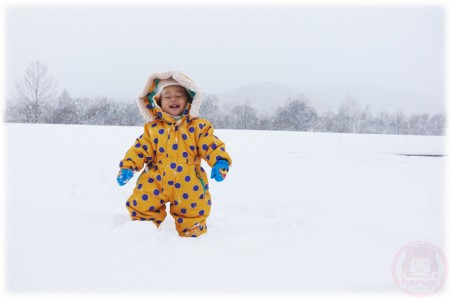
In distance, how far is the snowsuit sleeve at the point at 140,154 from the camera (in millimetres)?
2525

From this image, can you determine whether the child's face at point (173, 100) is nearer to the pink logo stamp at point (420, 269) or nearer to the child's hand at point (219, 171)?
the child's hand at point (219, 171)

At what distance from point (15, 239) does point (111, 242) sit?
547 mm

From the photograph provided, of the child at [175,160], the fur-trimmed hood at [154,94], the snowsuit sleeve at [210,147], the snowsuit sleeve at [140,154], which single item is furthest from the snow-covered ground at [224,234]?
the fur-trimmed hood at [154,94]

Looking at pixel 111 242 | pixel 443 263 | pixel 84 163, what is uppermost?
pixel 84 163

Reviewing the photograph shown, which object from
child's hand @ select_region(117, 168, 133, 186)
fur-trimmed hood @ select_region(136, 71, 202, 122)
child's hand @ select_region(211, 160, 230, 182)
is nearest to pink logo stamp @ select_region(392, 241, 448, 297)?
child's hand @ select_region(211, 160, 230, 182)

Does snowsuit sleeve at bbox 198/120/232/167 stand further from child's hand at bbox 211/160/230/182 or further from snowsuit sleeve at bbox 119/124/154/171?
snowsuit sleeve at bbox 119/124/154/171

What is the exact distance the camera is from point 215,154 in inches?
97.0

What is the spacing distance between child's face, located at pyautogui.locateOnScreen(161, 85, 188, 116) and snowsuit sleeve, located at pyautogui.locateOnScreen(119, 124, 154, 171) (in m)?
0.23

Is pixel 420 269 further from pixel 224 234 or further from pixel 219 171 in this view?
pixel 219 171

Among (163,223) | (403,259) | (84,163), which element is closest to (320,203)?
(403,259)

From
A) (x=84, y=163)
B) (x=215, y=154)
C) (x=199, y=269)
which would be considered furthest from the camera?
(x=84, y=163)

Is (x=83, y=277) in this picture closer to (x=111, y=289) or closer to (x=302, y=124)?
(x=111, y=289)

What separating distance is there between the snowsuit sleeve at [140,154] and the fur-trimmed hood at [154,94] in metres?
0.20

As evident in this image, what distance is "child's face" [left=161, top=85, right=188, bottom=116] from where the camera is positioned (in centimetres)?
261
